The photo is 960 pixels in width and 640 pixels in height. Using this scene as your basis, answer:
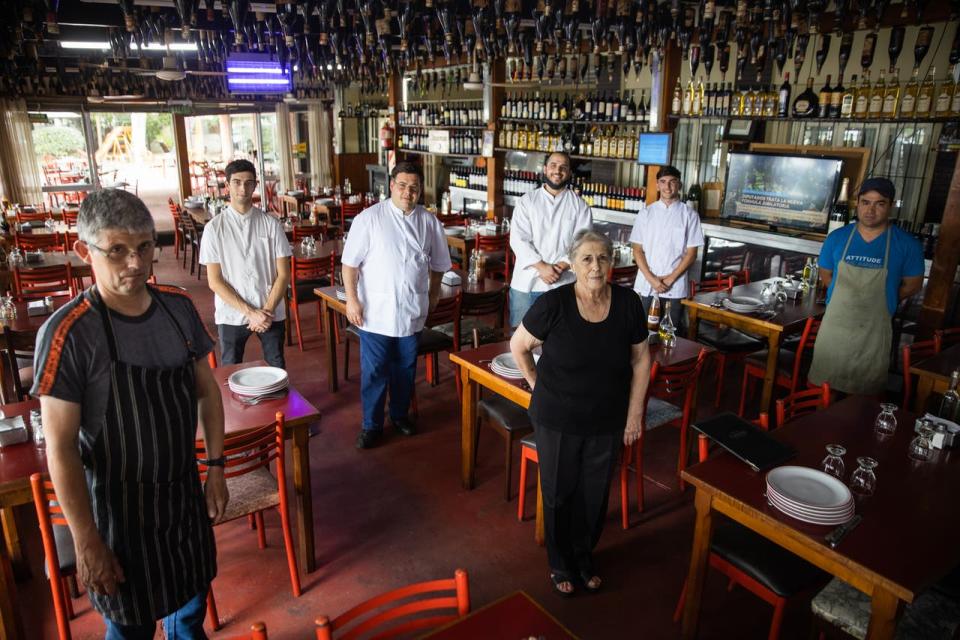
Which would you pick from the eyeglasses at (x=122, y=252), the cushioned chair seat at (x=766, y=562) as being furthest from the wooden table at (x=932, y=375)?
the eyeglasses at (x=122, y=252)

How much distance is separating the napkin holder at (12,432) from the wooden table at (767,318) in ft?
13.9

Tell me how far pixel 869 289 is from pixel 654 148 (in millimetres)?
3351

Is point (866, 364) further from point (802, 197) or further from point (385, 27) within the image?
point (385, 27)

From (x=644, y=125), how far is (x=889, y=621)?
6.01 meters

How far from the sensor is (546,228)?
15.1ft

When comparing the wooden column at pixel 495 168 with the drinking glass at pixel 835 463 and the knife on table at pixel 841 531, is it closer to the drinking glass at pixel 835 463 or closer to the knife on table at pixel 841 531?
the drinking glass at pixel 835 463

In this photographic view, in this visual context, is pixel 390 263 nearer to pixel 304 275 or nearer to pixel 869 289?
pixel 304 275

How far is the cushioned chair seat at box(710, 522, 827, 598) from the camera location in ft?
7.59

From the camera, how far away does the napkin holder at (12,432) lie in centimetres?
255

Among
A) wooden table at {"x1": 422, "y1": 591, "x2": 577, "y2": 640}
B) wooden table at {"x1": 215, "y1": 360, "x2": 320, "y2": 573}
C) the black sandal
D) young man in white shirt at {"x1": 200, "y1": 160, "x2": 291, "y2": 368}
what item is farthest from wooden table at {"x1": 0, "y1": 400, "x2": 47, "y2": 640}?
the black sandal

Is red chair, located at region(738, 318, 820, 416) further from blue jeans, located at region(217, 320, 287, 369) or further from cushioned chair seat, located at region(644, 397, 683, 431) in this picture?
blue jeans, located at region(217, 320, 287, 369)

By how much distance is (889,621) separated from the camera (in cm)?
191

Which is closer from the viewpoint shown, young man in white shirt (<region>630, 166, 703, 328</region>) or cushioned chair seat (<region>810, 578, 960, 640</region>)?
cushioned chair seat (<region>810, 578, 960, 640</region>)

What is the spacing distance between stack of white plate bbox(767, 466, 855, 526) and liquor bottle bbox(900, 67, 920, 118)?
13.5 ft
